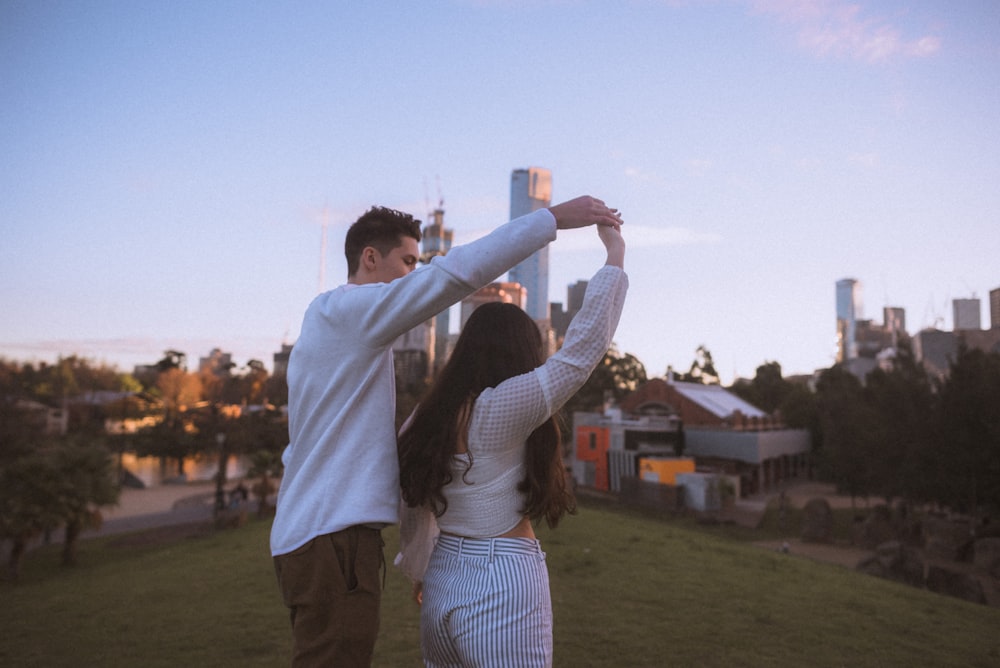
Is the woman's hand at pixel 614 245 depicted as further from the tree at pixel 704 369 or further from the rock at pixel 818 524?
the tree at pixel 704 369

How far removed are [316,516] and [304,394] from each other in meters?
0.34

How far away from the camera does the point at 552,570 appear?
24.1 ft

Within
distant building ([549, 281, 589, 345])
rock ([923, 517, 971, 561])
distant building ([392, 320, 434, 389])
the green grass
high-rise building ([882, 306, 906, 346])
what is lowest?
rock ([923, 517, 971, 561])

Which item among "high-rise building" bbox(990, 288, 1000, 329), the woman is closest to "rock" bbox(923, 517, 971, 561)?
the woman

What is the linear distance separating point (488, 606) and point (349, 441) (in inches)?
24.5

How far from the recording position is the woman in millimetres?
1888

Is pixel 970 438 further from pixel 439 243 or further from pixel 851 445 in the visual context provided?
pixel 439 243

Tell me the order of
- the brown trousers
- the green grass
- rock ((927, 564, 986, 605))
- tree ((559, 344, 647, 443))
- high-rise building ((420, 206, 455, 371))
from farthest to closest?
high-rise building ((420, 206, 455, 371)) → tree ((559, 344, 647, 443)) → rock ((927, 564, 986, 605)) → the green grass → the brown trousers

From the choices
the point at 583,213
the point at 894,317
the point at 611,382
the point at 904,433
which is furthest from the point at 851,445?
the point at 894,317

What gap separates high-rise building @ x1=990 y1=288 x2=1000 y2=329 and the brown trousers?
55.0m

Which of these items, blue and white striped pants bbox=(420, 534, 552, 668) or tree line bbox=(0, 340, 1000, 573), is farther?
tree line bbox=(0, 340, 1000, 573)

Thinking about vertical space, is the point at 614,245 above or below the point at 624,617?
above

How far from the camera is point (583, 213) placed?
6.56 feet

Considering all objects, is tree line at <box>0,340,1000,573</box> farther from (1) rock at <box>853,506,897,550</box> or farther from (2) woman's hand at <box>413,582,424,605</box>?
(2) woman's hand at <box>413,582,424,605</box>
